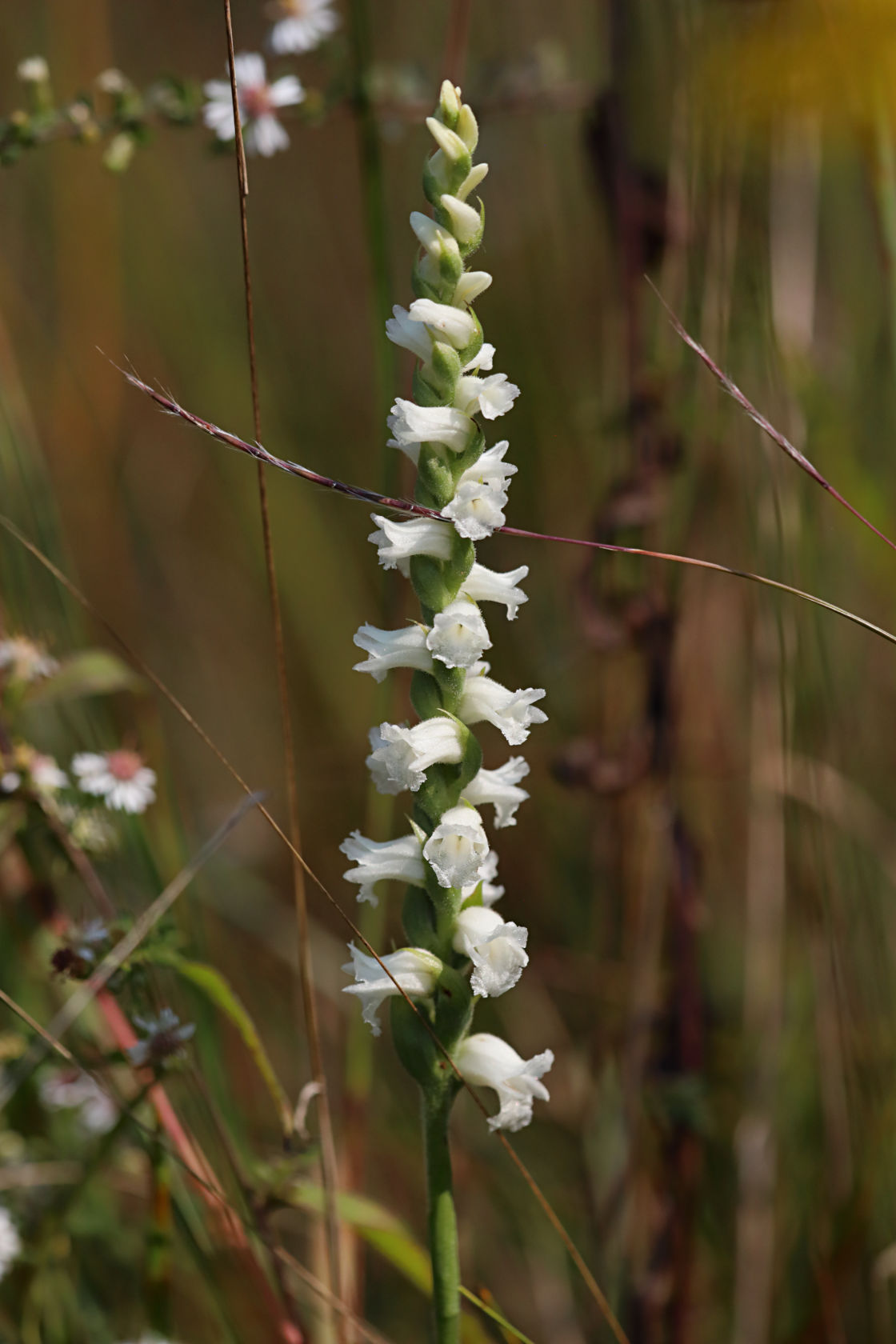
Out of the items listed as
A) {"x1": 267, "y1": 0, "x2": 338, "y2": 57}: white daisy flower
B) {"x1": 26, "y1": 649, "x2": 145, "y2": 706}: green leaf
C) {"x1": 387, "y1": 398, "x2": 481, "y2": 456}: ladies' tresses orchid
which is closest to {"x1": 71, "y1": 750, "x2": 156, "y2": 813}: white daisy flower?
{"x1": 26, "y1": 649, "x2": 145, "y2": 706}: green leaf

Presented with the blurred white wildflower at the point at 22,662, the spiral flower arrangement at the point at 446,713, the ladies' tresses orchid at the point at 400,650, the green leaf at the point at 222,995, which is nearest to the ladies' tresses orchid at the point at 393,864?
the spiral flower arrangement at the point at 446,713

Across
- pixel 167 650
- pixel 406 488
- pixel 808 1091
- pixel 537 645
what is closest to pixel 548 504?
pixel 537 645

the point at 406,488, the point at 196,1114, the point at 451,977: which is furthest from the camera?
the point at 406,488

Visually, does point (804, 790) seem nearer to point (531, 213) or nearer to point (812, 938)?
point (812, 938)

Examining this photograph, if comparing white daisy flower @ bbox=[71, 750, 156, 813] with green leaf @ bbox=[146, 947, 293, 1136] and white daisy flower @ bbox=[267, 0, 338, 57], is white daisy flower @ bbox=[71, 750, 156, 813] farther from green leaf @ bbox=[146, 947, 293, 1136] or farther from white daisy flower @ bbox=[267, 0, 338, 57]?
white daisy flower @ bbox=[267, 0, 338, 57]

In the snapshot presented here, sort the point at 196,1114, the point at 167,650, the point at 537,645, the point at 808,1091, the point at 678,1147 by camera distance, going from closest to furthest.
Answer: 1. the point at 196,1114
2. the point at 678,1147
3. the point at 808,1091
4. the point at 537,645
5. the point at 167,650

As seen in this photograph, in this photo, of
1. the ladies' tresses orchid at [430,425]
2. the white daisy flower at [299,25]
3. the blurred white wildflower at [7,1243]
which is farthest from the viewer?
the white daisy flower at [299,25]

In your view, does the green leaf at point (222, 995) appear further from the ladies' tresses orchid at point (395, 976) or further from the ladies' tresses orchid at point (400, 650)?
the ladies' tresses orchid at point (400, 650)
